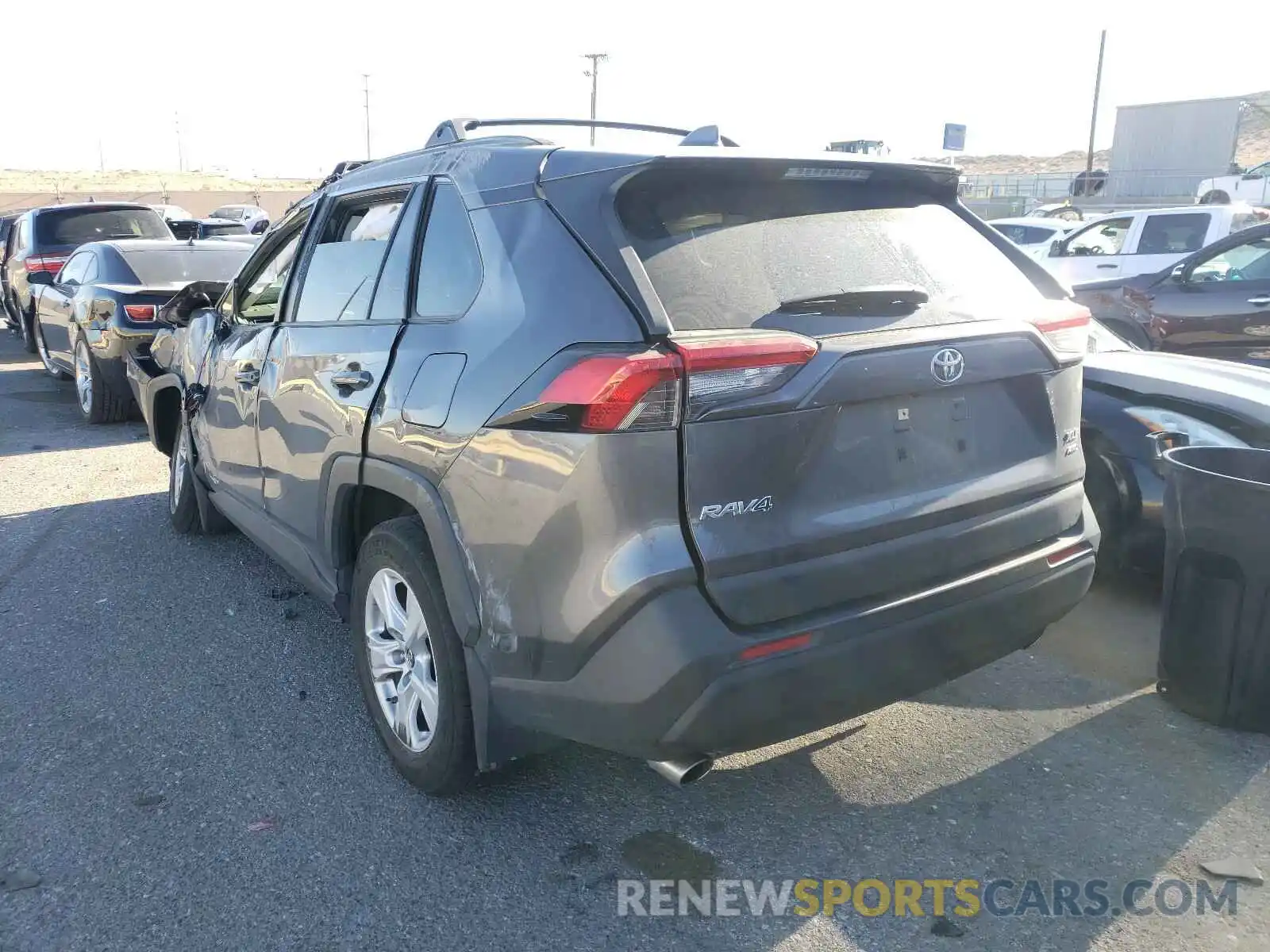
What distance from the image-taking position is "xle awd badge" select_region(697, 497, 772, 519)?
233cm

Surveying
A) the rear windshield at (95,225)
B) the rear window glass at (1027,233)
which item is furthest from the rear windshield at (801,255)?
the rear window glass at (1027,233)

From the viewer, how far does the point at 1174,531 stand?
3.57m

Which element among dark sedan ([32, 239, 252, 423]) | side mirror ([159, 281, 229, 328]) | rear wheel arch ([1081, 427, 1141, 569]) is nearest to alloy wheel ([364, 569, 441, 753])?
side mirror ([159, 281, 229, 328])

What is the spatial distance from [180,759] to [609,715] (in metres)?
1.81

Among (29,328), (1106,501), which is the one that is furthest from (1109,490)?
(29,328)

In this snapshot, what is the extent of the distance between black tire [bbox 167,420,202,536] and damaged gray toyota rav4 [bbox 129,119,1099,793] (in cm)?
246

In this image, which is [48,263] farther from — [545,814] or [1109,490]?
[1109,490]

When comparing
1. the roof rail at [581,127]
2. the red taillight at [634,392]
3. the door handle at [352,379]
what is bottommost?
the door handle at [352,379]

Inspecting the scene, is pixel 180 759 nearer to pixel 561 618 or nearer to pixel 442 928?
pixel 442 928

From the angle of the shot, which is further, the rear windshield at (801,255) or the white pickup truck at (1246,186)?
the white pickup truck at (1246,186)

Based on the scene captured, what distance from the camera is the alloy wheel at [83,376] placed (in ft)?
29.7

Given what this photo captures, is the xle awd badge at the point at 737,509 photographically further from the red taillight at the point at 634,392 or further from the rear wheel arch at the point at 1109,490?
the rear wheel arch at the point at 1109,490

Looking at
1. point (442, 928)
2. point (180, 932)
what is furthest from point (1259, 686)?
point (180, 932)
